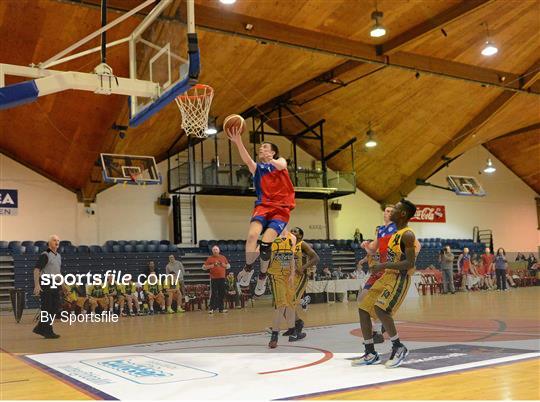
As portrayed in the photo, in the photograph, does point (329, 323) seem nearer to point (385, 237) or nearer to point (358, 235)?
point (385, 237)

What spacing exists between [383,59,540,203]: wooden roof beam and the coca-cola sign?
6.85 ft

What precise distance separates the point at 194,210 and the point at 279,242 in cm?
1630

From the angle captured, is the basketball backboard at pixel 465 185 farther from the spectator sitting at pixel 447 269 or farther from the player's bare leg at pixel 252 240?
the player's bare leg at pixel 252 240

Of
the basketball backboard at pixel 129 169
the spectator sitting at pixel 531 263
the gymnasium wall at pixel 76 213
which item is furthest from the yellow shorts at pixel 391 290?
the spectator sitting at pixel 531 263

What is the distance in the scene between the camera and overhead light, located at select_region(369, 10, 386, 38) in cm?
1494

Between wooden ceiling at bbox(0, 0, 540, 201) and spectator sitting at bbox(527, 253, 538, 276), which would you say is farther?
spectator sitting at bbox(527, 253, 538, 276)

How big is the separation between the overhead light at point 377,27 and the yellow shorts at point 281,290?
9.09m

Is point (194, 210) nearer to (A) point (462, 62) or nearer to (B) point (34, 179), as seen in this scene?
(B) point (34, 179)

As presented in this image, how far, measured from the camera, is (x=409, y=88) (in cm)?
2220

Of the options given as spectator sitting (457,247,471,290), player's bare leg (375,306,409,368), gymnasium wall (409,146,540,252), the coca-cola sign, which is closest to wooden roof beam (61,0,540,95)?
spectator sitting (457,247,471,290)

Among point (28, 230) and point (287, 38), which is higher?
point (287, 38)

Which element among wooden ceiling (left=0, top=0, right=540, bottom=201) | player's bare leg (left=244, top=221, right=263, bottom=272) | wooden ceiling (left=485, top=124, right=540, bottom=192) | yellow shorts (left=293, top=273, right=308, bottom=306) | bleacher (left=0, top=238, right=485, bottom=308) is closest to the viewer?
player's bare leg (left=244, top=221, right=263, bottom=272)

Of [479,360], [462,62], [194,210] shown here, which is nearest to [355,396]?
[479,360]

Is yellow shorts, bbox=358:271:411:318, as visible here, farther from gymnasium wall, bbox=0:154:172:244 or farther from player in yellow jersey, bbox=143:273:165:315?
gymnasium wall, bbox=0:154:172:244
